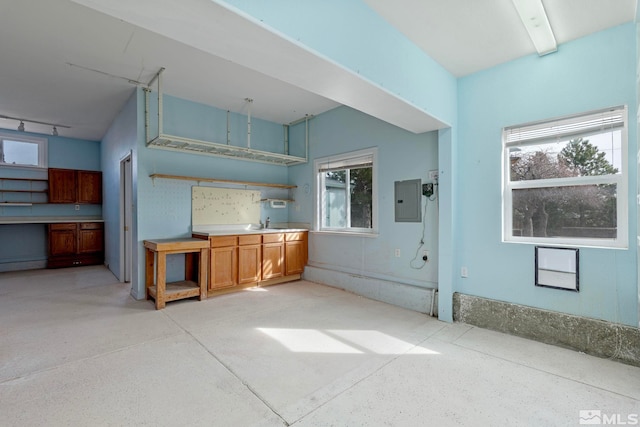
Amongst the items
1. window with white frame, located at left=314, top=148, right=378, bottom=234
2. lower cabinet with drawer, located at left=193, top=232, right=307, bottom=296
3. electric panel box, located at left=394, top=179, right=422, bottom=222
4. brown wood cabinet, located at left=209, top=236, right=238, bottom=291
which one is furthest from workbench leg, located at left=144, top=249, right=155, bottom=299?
electric panel box, located at left=394, top=179, right=422, bottom=222

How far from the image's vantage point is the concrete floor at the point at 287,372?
169 cm

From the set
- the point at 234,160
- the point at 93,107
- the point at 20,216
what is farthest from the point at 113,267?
the point at 234,160

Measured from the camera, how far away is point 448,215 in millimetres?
3166

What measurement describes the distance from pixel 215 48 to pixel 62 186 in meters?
6.75

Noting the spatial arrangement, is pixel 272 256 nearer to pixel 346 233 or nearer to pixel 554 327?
pixel 346 233

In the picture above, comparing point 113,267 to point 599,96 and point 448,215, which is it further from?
point 599,96

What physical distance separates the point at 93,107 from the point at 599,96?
6.39m

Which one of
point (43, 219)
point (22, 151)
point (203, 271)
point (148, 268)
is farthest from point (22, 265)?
point (203, 271)

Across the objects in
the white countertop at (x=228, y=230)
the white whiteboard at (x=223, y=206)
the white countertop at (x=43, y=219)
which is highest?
the white whiteboard at (x=223, y=206)

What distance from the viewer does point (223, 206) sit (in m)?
4.71
